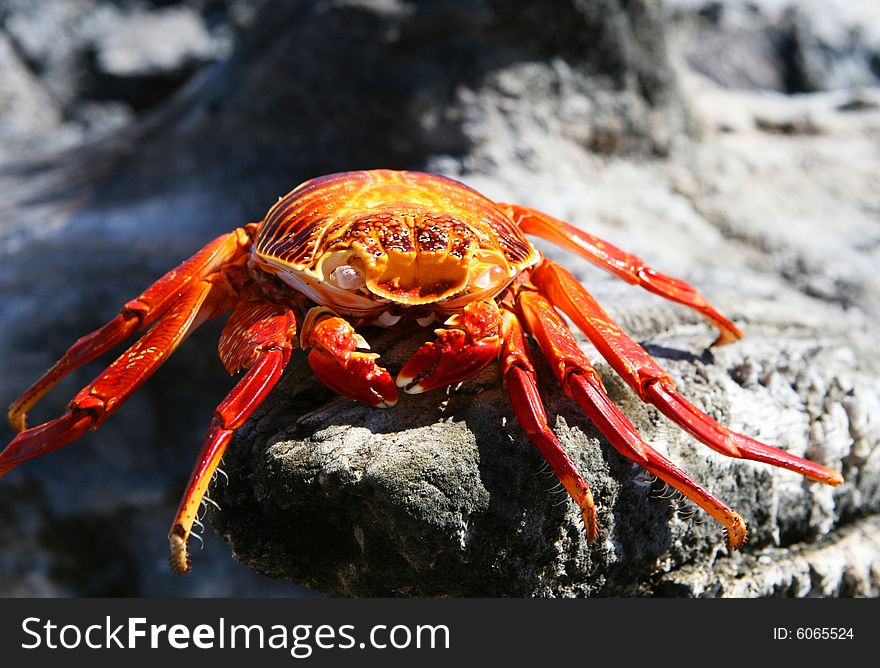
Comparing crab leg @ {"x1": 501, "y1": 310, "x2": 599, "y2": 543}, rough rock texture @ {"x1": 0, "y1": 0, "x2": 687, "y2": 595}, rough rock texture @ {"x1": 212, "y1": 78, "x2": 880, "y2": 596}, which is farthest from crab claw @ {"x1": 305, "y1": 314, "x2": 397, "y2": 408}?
rough rock texture @ {"x1": 0, "y1": 0, "x2": 687, "y2": 595}

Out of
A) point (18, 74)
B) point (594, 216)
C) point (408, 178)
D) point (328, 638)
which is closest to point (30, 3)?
point (18, 74)

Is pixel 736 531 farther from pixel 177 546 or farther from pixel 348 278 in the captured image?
pixel 177 546

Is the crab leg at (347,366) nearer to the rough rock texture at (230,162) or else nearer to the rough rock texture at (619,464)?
the rough rock texture at (619,464)

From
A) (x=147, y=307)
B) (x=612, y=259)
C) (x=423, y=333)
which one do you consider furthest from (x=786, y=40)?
(x=147, y=307)

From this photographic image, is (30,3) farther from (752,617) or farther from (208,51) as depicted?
(752,617)

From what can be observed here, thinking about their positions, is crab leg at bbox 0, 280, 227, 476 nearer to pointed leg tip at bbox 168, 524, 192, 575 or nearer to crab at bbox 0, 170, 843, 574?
crab at bbox 0, 170, 843, 574

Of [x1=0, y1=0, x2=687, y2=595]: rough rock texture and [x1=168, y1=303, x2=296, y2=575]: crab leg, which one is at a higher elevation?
[x1=168, y1=303, x2=296, y2=575]: crab leg
